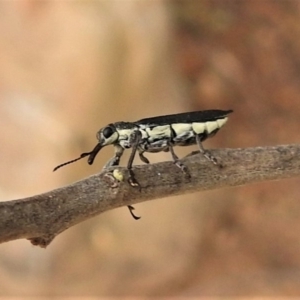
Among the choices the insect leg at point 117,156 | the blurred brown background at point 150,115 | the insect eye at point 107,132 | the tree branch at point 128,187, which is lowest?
the tree branch at point 128,187

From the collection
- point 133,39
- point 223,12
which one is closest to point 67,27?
point 133,39

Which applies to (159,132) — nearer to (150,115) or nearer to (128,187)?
(128,187)

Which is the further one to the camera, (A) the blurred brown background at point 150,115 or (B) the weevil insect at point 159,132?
(A) the blurred brown background at point 150,115

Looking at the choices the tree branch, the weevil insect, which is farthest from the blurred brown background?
the tree branch

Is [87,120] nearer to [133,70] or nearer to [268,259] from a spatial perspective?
[133,70]

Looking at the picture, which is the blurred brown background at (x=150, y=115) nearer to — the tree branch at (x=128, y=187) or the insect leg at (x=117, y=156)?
the insect leg at (x=117, y=156)

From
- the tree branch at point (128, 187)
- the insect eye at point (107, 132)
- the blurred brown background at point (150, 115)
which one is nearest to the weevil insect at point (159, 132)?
the insect eye at point (107, 132)

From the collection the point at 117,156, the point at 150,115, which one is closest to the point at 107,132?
the point at 117,156
